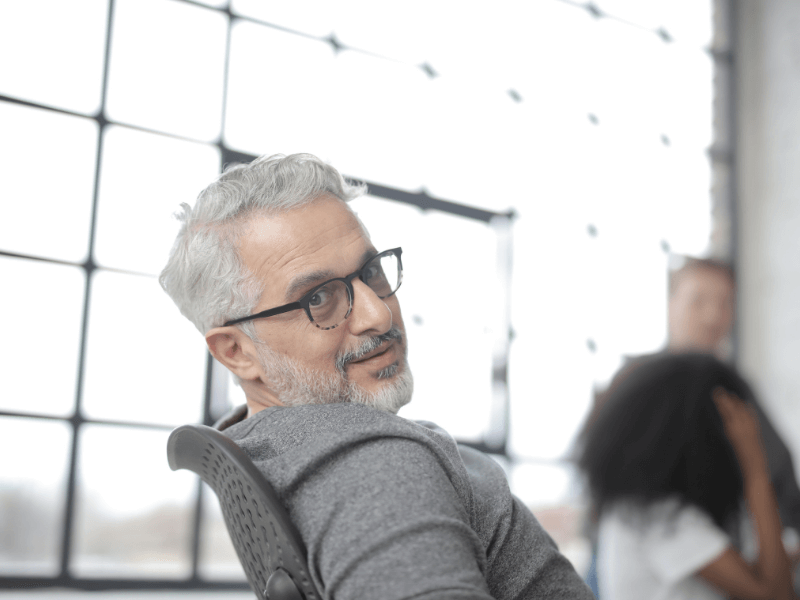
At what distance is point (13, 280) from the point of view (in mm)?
2467

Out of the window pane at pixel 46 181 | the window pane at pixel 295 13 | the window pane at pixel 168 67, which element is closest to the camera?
the window pane at pixel 46 181

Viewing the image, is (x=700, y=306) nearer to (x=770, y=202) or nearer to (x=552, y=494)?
(x=552, y=494)

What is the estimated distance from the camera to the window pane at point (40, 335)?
2420 millimetres

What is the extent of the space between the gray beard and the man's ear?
3 centimetres

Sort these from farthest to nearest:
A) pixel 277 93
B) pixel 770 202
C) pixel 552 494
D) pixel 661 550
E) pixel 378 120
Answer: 1. pixel 770 202
2. pixel 552 494
3. pixel 378 120
4. pixel 277 93
5. pixel 661 550

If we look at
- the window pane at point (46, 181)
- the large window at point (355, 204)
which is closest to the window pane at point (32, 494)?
the large window at point (355, 204)

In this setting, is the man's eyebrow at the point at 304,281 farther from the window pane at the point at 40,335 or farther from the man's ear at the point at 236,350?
the window pane at the point at 40,335

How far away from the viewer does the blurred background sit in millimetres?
2523

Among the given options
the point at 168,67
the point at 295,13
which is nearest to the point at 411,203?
the point at 295,13

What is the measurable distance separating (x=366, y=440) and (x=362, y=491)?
71 millimetres

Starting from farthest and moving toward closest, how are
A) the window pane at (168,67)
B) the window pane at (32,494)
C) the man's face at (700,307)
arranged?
1. the man's face at (700,307)
2. the window pane at (168,67)
3. the window pane at (32,494)

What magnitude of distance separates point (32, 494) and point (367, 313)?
2104mm

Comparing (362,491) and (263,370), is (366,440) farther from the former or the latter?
(263,370)

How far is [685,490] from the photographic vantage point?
1.66 meters
